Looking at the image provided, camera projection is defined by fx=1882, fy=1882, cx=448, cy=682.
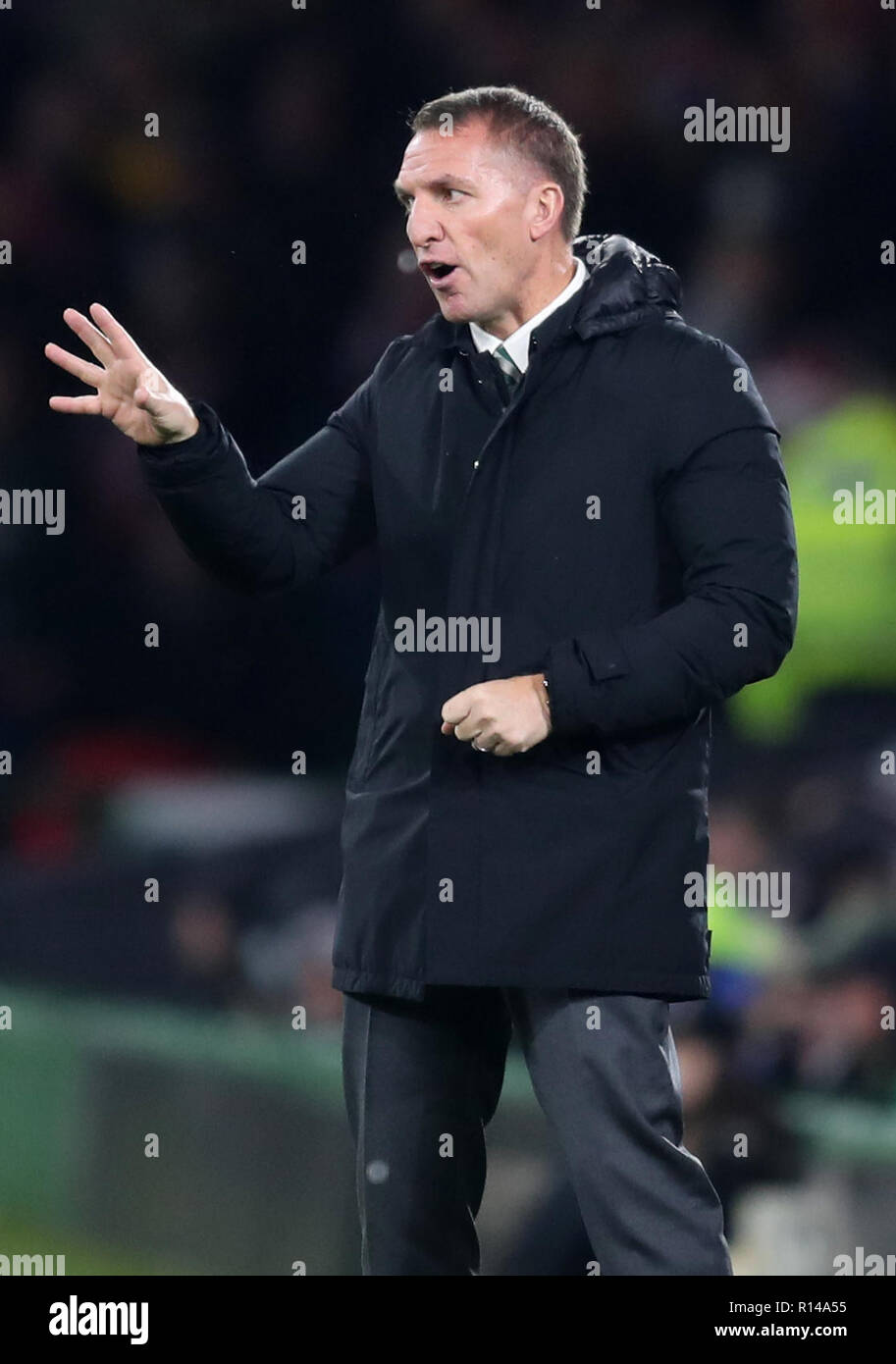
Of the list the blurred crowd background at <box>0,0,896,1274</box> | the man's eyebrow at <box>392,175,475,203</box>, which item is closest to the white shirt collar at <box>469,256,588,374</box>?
the man's eyebrow at <box>392,175,475,203</box>

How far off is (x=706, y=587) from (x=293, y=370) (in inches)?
41.4

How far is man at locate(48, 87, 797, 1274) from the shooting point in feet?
4.62

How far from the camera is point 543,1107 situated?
1438mm

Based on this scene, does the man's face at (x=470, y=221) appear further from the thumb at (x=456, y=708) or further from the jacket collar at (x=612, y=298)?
the thumb at (x=456, y=708)

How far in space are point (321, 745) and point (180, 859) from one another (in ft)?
0.73

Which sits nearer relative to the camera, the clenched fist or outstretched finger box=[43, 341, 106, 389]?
the clenched fist

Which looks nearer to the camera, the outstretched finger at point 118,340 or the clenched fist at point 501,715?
the clenched fist at point 501,715

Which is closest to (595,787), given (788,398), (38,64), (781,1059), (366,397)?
(366,397)

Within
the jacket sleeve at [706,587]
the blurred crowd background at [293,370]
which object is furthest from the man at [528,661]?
the blurred crowd background at [293,370]

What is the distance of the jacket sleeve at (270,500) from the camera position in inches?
58.5

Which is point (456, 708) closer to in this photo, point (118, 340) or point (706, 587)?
point (706, 587)

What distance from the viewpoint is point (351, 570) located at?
2.35 m

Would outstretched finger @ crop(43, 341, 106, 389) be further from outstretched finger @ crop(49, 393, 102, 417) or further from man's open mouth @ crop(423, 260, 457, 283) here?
man's open mouth @ crop(423, 260, 457, 283)

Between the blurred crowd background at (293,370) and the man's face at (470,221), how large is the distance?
0.71 metres
